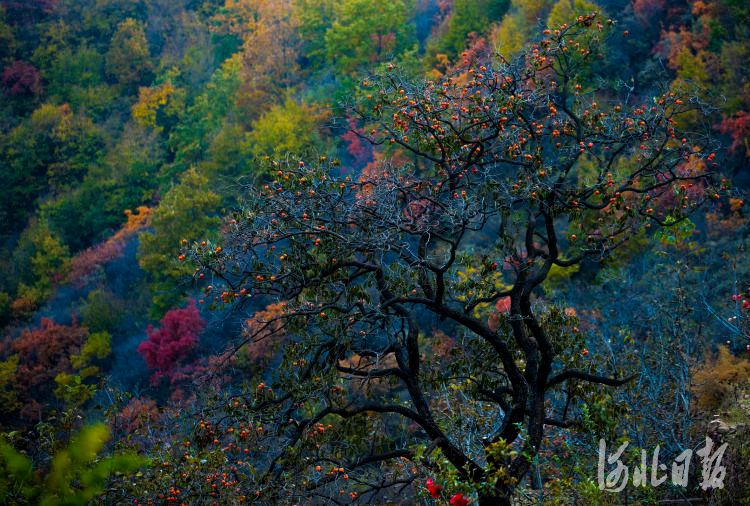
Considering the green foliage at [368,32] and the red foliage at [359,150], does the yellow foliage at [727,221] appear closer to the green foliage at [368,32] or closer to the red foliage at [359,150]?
the red foliage at [359,150]

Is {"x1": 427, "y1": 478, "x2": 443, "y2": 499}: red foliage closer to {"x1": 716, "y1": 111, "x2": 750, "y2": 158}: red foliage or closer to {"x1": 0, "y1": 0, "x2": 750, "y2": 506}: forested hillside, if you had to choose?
{"x1": 0, "y1": 0, "x2": 750, "y2": 506}: forested hillside

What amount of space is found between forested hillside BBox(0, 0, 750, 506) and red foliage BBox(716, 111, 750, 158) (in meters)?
0.15

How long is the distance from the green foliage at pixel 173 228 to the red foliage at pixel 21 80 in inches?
1094

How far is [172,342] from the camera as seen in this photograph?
2206 centimetres

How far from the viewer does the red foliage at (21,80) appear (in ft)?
156

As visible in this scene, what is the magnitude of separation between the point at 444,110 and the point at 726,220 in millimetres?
14080

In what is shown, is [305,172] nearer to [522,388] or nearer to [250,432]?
[250,432]

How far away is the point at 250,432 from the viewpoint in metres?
5.66

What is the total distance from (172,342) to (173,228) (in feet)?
22.0

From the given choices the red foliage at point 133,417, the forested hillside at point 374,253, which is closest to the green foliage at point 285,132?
the forested hillside at point 374,253

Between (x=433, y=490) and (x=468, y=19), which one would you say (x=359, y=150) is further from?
(x=433, y=490)

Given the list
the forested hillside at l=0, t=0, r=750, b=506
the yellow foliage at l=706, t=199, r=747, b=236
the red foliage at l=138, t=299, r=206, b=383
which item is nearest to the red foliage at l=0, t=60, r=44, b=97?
the forested hillside at l=0, t=0, r=750, b=506

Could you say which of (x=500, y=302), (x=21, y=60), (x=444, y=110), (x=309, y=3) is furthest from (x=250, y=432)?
(x=21, y=60)

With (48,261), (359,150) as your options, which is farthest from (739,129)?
(48,261)
